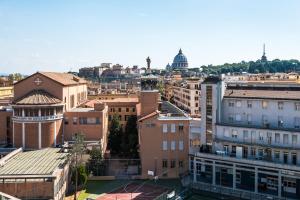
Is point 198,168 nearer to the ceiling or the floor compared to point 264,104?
nearer to the floor

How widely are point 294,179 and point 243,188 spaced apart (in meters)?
6.47

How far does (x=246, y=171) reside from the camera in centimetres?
4925

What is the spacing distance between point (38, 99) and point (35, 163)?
15028mm

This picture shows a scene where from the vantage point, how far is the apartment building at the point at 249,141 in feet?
153

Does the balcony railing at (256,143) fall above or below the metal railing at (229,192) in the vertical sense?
above

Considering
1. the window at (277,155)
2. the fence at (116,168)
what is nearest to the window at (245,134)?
the window at (277,155)

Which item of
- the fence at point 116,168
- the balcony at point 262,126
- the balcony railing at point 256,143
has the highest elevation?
the balcony at point 262,126

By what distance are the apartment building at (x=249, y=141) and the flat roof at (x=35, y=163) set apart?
19104mm

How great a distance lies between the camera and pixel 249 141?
5056cm

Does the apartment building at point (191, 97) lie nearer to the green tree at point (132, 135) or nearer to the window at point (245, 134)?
the green tree at point (132, 135)

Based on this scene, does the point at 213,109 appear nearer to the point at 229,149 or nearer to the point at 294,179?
the point at 229,149

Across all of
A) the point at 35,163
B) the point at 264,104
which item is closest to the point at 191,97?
the point at 264,104

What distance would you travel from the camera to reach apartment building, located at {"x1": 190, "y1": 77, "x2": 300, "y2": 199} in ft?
153

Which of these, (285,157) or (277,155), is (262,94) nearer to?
(277,155)
